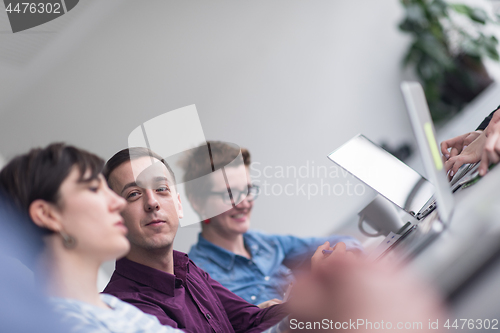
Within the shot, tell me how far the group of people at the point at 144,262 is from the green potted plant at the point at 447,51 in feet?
6.95

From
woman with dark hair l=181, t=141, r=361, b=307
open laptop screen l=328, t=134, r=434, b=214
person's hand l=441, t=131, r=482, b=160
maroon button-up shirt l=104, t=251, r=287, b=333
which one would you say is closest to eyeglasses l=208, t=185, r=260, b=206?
woman with dark hair l=181, t=141, r=361, b=307

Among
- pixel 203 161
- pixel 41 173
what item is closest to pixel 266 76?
pixel 203 161

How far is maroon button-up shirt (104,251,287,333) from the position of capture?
0.71 m

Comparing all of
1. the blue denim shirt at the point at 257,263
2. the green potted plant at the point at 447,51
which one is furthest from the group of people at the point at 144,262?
the green potted plant at the point at 447,51

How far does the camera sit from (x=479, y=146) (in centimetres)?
84

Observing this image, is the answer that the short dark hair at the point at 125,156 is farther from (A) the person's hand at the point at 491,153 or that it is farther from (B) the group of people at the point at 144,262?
(A) the person's hand at the point at 491,153

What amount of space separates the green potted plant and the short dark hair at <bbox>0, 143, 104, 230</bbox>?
2.74m

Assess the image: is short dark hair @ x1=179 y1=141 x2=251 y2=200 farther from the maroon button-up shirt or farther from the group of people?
the maroon button-up shirt

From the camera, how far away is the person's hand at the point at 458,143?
3.11ft

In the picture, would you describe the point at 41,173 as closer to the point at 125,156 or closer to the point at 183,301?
the point at 125,156

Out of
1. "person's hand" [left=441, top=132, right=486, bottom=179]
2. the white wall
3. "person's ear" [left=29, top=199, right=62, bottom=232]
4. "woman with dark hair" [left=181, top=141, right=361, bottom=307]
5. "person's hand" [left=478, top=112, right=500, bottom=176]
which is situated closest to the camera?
"person's ear" [left=29, top=199, right=62, bottom=232]

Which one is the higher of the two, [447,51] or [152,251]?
[447,51]

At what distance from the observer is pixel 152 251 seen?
73cm

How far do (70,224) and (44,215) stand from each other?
1.4 inches
